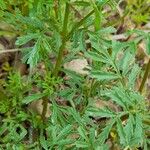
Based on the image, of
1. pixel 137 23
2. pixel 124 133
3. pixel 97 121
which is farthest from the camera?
pixel 137 23

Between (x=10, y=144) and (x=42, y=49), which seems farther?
(x=10, y=144)

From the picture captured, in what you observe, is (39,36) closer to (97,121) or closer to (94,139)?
(94,139)

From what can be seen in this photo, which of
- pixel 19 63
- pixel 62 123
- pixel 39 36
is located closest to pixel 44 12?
pixel 39 36

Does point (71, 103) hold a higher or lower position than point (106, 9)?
lower

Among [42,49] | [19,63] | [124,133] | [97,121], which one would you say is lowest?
[97,121]

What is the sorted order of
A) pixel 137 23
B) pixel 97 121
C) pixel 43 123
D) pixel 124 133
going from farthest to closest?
pixel 137 23
pixel 97 121
pixel 43 123
pixel 124 133

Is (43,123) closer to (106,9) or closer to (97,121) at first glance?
(97,121)

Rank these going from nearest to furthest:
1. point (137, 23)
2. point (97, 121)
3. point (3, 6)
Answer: point (3, 6), point (97, 121), point (137, 23)

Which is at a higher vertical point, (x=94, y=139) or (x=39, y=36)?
(x=39, y=36)

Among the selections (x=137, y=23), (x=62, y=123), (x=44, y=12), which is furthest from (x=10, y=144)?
(x=137, y=23)
